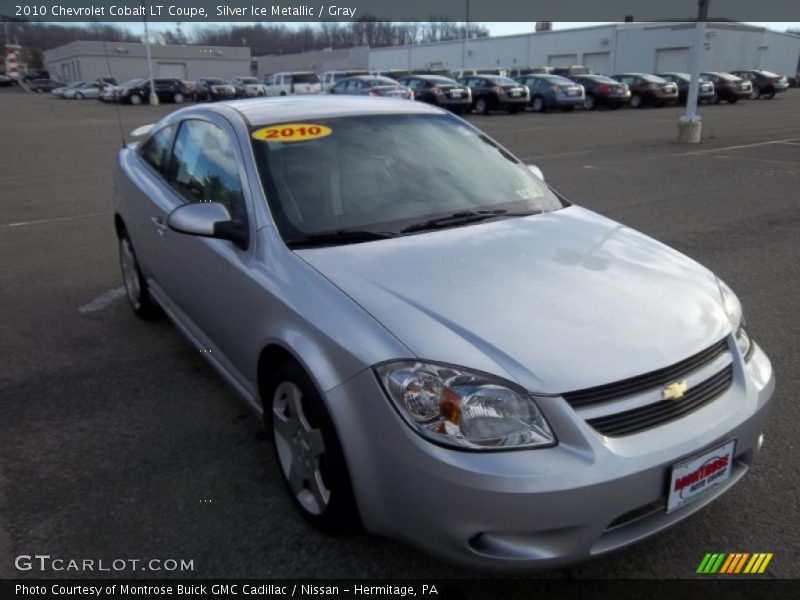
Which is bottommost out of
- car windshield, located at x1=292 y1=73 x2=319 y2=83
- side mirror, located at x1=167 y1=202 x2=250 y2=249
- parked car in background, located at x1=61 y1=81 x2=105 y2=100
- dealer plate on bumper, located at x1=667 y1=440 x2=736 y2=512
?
parked car in background, located at x1=61 y1=81 x2=105 y2=100

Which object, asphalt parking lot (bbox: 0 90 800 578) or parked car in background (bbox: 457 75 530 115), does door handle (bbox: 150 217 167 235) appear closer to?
asphalt parking lot (bbox: 0 90 800 578)

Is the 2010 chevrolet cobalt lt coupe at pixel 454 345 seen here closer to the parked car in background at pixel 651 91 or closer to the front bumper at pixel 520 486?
the front bumper at pixel 520 486

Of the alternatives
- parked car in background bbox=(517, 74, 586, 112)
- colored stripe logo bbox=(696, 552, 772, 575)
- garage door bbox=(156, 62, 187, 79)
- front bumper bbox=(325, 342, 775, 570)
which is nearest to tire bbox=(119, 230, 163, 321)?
front bumper bbox=(325, 342, 775, 570)

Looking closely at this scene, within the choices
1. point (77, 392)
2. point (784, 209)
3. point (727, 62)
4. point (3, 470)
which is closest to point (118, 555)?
point (3, 470)

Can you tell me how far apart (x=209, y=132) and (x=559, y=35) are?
60.2 m

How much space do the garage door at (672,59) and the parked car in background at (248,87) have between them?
3080 centimetres

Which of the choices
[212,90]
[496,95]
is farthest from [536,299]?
[212,90]

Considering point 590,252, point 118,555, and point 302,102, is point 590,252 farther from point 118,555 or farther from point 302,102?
point 118,555

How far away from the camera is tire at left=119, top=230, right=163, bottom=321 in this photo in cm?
466

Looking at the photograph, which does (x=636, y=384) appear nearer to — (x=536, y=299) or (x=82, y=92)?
(x=536, y=299)

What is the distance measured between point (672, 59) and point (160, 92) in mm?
37517

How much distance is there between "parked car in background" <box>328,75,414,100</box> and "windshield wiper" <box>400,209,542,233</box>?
22.1m

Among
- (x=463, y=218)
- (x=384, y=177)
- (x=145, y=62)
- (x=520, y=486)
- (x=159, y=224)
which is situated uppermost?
(x=145, y=62)

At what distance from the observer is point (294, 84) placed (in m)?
37.0
